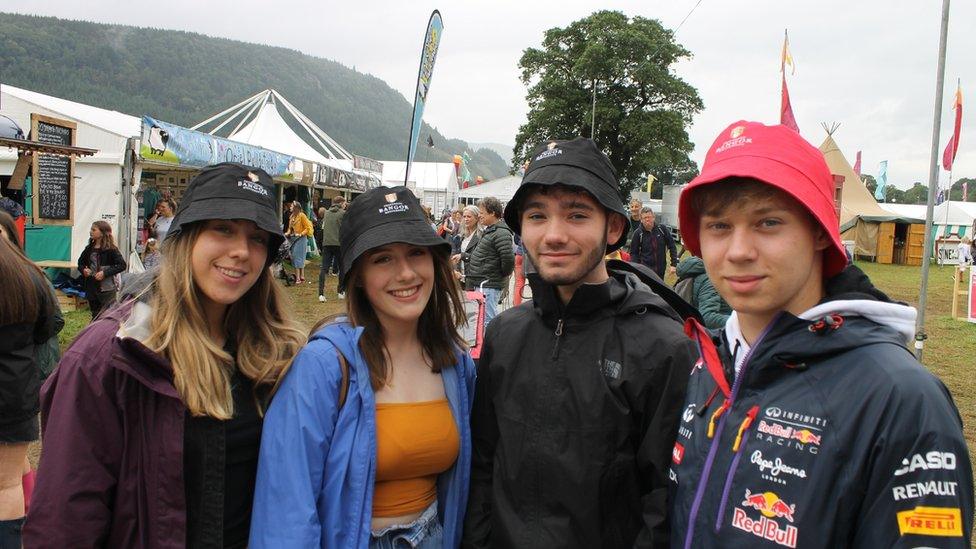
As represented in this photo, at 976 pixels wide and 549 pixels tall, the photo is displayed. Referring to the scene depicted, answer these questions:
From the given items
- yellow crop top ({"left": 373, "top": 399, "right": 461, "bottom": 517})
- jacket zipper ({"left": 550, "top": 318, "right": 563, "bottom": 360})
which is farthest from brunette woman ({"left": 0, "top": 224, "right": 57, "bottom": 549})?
jacket zipper ({"left": 550, "top": 318, "right": 563, "bottom": 360})

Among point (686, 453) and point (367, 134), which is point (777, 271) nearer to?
point (686, 453)

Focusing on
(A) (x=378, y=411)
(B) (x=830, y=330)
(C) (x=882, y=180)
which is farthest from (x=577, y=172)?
(C) (x=882, y=180)

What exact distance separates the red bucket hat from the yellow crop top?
46.2 inches

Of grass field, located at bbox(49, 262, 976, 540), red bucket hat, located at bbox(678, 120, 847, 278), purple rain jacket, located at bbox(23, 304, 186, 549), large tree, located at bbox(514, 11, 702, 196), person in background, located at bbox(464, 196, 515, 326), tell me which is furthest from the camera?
large tree, located at bbox(514, 11, 702, 196)

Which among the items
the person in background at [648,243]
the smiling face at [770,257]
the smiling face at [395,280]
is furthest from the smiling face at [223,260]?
the person in background at [648,243]

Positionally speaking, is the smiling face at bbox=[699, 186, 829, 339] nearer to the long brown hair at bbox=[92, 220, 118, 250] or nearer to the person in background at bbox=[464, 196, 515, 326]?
the person in background at bbox=[464, 196, 515, 326]

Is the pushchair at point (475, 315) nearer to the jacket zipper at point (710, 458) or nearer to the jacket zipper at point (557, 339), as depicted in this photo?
the jacket zipper at point (557, 339)

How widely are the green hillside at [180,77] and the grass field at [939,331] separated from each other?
97.2 metres

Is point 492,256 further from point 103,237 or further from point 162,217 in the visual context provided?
point 162,217

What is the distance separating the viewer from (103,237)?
28.8ft

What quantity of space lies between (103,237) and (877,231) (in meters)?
34.5

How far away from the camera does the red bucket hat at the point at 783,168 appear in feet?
4.51

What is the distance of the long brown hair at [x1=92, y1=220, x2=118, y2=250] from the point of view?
8.69 meters

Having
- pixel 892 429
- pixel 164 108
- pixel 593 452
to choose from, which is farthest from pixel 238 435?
pixel 164 108
